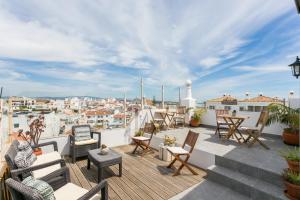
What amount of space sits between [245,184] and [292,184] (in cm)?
69

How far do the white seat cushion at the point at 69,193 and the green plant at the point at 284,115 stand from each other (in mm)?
4766

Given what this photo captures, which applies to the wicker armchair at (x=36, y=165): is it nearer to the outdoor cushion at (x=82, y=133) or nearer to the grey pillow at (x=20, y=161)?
the grey pillow at (x=20, y=161)

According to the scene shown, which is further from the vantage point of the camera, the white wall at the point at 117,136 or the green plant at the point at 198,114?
the green plant at the point at 198,114

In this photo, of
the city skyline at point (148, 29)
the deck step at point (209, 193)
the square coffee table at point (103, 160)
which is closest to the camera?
the deck step at point (209, 193)

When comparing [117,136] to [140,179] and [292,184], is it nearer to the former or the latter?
[140,179]

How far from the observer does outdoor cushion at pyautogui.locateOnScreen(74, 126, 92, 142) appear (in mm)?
4645

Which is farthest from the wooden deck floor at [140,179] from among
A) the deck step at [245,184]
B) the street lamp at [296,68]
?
the street lamp at [296,68]

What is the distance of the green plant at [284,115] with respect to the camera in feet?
13.6

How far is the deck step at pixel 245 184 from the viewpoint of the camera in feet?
8.35

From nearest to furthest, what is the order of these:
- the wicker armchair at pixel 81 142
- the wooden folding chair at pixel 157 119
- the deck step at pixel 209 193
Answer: the deck step at pixel 209 193 → the wicker armchair at pixel 81 142 → the wooden folding chair at pixel 157 119

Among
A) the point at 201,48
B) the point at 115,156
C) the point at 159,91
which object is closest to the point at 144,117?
the point at 159,91

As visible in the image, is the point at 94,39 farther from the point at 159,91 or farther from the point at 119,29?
the point at 159,91

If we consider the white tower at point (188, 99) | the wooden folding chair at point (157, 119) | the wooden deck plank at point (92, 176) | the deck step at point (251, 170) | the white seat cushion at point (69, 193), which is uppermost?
the white tower at point (188, 99)

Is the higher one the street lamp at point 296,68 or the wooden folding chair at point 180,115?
the street lamp at point 296,68
